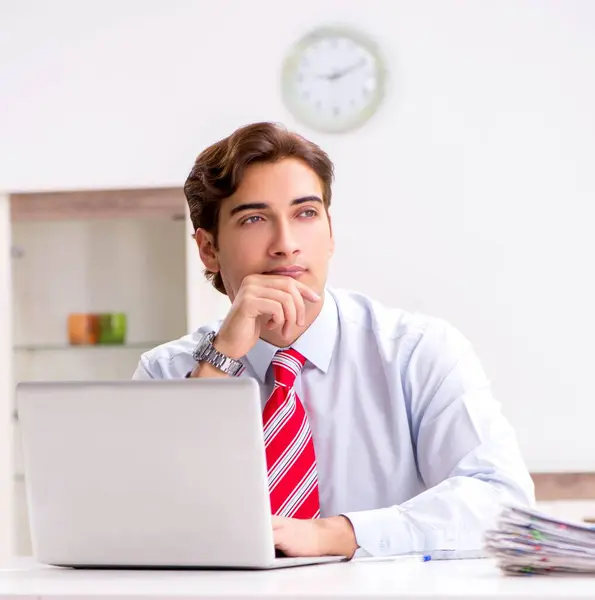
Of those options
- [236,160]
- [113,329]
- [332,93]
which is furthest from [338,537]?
[113,329]

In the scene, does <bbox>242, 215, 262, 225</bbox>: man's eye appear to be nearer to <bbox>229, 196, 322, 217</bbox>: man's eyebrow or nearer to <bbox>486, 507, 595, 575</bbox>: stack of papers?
<bbox>229, 196, 322, 217</bbox>: man's eyebrow

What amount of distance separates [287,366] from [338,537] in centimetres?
45

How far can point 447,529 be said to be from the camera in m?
1.54

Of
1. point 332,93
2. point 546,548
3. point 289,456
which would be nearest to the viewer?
point 546,548

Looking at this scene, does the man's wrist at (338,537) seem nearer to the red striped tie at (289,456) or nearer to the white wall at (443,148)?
the red striped tie at (289,456)

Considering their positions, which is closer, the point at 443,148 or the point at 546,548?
the point at 546,548

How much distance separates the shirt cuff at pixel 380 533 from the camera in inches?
59.6

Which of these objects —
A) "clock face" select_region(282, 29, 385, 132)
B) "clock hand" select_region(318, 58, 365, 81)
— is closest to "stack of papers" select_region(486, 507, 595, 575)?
"clock face" select_region(282, 29, 385, 132)

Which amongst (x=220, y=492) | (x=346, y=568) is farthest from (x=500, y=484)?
(x=220, y=492)

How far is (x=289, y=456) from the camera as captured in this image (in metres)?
1.75

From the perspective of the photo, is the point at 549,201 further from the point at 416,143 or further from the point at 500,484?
the point at 500,484

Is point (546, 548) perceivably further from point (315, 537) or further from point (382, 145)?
A: point (382, 145)

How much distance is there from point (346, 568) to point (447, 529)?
291 millimetres

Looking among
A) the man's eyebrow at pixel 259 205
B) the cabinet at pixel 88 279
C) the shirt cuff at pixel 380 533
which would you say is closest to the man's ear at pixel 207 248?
the man's eyebrow at pixel 259 205
